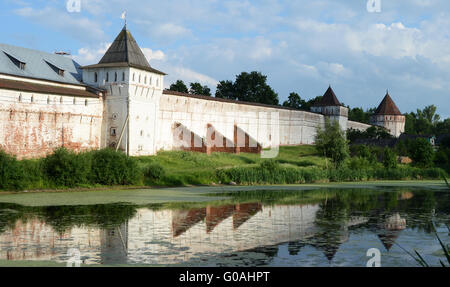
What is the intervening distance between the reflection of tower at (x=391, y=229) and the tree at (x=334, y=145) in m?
19.1

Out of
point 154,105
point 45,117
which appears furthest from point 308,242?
point 154,105

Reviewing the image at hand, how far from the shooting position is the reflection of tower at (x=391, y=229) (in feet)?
32.7

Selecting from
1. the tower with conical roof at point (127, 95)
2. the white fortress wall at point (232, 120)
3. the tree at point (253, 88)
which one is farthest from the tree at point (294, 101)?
the tower with conical roof at point (127, 95)

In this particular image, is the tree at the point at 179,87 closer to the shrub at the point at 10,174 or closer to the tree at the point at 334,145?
the tree at the point at 334,145

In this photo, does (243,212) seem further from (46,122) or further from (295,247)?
(46,122)

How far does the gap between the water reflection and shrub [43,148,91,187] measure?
5.42 metres

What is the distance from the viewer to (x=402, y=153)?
4734 centimetres

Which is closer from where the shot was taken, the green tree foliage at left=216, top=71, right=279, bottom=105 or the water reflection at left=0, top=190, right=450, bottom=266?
the water reflection at left=0, top=190, right=450, bottom=266

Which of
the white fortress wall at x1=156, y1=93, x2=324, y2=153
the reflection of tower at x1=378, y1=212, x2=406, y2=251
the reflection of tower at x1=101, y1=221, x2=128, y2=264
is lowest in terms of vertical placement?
the reflection of tower at x1=101, y1=221, x2=128, y2=264

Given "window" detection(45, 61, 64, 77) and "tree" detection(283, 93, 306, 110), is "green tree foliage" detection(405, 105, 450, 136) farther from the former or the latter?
"window" detection(45, 61, 64, 77)

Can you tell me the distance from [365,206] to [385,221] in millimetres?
3584

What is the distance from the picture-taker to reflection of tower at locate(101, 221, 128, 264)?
319 inches

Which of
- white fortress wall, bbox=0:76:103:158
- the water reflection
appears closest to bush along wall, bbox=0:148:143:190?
white fortress wall, bbox=0:76:103:158

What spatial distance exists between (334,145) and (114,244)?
25746 mm
